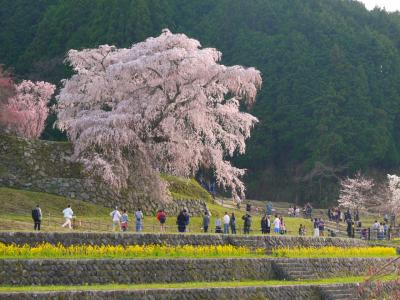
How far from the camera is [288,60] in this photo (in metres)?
79.2

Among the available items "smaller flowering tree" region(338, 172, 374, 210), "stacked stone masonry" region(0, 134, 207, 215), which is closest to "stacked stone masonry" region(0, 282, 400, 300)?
"stacked stone masonry" region(0, 134, 207, 215)

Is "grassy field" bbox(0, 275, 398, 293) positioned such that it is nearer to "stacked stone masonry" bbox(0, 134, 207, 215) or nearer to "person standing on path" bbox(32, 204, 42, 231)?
"person standing on path" bbox(32, 204, 42, 231)

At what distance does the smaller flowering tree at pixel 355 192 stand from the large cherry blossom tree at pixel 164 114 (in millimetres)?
26465

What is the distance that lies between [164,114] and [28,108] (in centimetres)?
2452

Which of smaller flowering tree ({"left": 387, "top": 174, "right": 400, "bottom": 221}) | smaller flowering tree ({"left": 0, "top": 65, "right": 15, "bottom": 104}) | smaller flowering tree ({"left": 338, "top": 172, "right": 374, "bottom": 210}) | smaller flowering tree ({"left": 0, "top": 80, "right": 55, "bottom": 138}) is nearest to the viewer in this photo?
smaller flowering tree ({"left": 0, "top": 80, "right": 55, "bottom": 138})

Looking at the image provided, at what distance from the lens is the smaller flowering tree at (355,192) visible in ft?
210

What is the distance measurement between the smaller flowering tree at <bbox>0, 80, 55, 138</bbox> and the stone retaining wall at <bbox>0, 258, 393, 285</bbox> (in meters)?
29.8

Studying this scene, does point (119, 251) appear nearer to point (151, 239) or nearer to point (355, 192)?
point (151, 239)

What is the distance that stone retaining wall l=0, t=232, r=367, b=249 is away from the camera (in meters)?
23.4

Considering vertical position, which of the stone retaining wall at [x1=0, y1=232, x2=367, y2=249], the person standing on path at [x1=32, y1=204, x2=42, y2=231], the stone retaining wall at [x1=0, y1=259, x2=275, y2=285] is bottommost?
the stone retaining wall at [x1=0, y1=259, x2=275, y2=285]

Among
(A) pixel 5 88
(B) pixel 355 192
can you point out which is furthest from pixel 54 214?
(B) pixel 355 192

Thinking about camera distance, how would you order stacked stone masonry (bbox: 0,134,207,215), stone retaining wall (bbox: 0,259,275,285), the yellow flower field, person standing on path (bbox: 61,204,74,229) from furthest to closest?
1. stacked stone masonry (bbox: 0,134,207,215)
2. person standing on path (bbox: 61,204,74,229)
3. the yellow flower field
4. stone retaining wall (bbox: 0,259,275,285)

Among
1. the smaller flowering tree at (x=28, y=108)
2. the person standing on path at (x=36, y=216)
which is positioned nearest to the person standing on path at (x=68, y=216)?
the person standing on path at (x=36, y=216)

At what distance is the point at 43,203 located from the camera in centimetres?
3366
